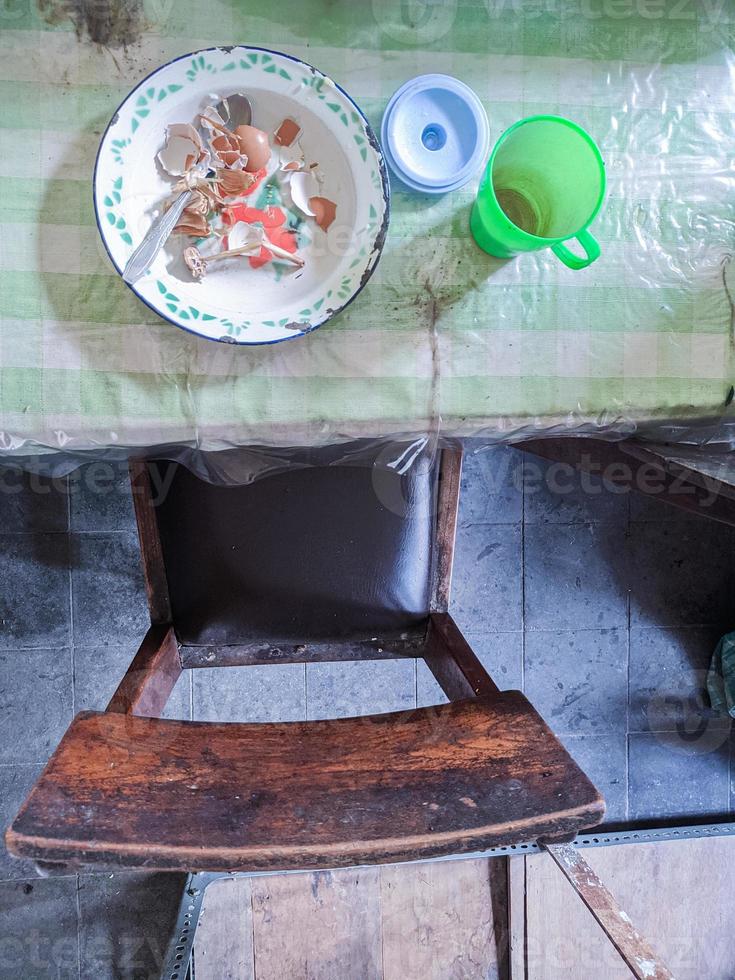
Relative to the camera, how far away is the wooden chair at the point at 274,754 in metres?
0.56

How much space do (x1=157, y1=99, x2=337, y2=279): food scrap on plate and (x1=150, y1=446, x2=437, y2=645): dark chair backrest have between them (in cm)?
38

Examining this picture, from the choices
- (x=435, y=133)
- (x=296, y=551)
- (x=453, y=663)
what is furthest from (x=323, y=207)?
(x=453, y=663)

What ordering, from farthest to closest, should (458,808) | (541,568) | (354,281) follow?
(541,568) < (354,281) < (458,808)

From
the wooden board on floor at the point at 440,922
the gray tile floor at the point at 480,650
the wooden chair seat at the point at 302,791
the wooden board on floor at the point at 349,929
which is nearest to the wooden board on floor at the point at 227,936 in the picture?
the wooden board on floor at the point at 349,929

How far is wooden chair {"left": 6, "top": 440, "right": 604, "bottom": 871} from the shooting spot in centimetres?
56

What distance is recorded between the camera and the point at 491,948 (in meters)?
1.43

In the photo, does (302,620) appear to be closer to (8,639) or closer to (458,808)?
(458,808)

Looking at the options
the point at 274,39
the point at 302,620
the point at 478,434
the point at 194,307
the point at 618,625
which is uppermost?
the point at 274,39

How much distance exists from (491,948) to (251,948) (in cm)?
50

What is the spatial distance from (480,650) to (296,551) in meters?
0.70

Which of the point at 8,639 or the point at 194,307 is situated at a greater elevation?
the point at 194,307

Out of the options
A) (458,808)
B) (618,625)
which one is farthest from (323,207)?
(618,625)

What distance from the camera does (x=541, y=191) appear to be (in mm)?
730

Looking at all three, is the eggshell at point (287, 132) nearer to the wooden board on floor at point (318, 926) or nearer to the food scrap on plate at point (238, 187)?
the food scrap on plate at point (238, 187)
